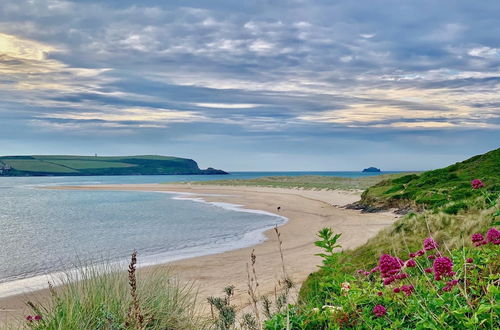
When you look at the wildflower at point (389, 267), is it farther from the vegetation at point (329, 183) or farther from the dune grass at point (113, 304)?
the vegetation at point (329, 183)

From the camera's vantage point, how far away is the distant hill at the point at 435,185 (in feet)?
57.9

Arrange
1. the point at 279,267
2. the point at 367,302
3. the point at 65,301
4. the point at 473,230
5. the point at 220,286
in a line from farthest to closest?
the point at 279,267 → the point at 220,286 → the point at 473,230 → the point at 65,301 → the point at 367,302

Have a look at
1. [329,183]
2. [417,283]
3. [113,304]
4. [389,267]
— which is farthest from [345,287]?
[329,183]

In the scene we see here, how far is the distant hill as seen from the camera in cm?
1765

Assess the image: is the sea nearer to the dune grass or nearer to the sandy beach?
the sandy beach

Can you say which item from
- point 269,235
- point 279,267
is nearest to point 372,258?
point 279,267

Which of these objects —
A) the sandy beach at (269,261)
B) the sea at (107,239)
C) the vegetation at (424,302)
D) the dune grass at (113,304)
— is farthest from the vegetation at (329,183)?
the vegetation at (424,302)

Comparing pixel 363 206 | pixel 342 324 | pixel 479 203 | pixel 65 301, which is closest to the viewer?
pixel 342 324

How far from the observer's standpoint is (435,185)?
23.2 m

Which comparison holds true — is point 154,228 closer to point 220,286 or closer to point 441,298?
point 220,286

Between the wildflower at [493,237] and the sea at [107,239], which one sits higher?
the wildflower at [493,237]

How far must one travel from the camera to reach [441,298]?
3604 mm

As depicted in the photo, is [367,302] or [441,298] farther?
[367,302]

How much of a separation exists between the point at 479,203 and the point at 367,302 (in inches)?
252
